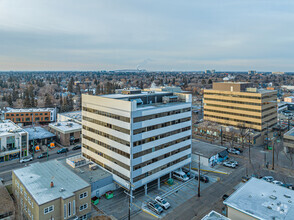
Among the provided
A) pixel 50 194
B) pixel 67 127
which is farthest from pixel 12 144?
pixel 50 194

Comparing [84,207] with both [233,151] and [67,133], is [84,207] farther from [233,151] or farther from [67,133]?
[233,151]

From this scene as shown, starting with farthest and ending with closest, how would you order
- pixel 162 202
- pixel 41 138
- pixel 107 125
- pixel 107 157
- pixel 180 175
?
pixel 41 138 → pixel 180 175 → pixel 107 157 → pixel 107 125 → pixel 162 202

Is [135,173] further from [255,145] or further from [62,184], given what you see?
[255,145]

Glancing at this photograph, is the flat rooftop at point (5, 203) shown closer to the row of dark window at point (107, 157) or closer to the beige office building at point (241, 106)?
the row of dark window at point (107, 157)

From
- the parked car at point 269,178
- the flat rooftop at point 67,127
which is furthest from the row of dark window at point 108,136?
the parked car at point 269,178

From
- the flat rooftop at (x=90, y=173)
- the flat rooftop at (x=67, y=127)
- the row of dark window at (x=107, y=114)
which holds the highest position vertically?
the row of dark window at (x=107, y=114)
